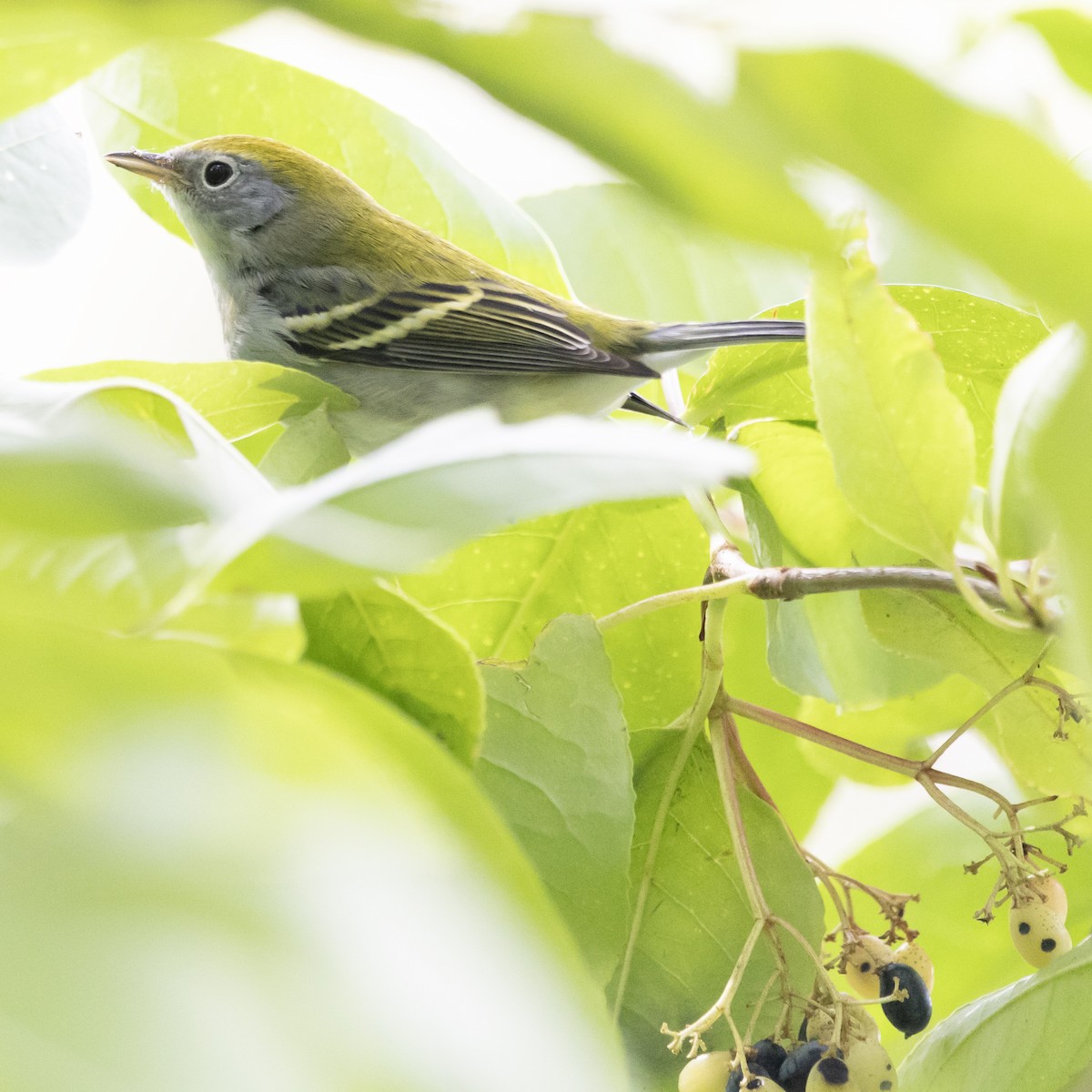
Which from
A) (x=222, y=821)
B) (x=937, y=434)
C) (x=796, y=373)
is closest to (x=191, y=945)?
(x=222, y=821)

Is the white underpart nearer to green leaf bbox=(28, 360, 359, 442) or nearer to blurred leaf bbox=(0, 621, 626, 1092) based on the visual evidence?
green leaf bbox=(28, 360, 359, 442)

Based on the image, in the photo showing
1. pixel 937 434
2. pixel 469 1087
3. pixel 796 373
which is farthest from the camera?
pixel 796 373

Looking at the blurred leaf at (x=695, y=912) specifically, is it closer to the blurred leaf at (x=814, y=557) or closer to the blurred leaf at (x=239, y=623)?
the blurred leaf at (x=814, y=557)

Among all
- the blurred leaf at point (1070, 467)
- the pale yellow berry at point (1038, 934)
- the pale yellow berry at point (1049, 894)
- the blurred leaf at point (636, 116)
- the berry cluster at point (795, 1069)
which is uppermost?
the blurred leaf at point (636, 116)

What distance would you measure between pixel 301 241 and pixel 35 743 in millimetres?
983

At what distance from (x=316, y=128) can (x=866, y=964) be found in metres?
0.42

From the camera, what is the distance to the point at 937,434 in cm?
26

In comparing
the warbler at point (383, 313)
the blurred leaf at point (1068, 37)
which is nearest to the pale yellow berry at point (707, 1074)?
the blurred leaf at point (1068, 37)

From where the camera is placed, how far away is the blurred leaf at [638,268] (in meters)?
0.64

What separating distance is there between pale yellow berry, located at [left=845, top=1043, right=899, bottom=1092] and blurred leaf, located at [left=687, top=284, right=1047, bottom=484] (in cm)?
21

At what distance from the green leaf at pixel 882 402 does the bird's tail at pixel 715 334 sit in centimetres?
18

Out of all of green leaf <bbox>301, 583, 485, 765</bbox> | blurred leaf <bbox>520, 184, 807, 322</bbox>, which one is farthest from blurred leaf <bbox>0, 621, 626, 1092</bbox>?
blurred leaf <bbox>520, 184, 807, 322</bbox>

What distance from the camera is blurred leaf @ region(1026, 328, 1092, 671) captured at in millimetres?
129

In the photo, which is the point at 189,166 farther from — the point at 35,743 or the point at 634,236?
the point at 35,743
